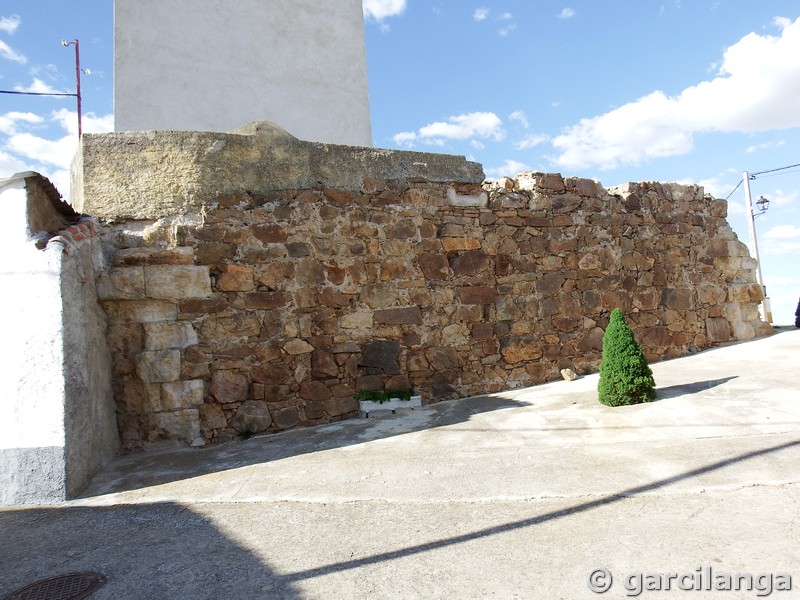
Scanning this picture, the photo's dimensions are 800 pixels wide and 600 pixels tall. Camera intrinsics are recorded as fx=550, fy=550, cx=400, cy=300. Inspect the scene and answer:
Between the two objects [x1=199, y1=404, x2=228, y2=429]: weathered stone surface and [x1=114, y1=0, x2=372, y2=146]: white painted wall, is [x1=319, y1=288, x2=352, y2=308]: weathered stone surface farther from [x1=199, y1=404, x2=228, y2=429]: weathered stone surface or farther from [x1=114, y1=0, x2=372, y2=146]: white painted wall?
[x1=114, y1=0, x2=372, y2=146]: white painted wall

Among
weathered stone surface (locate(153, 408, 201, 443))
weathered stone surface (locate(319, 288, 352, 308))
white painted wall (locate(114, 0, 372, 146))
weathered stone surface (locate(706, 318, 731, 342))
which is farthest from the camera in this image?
white painted wall (locate(114, 0, 372, 146))

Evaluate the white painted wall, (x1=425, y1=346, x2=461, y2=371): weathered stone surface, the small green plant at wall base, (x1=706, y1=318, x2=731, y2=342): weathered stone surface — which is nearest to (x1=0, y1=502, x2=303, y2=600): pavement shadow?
the small green plant at wall base

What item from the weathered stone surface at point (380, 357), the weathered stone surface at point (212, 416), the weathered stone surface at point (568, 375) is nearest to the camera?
the weathered stone surface at point (212, 416)

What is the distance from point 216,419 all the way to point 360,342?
1.49 metres

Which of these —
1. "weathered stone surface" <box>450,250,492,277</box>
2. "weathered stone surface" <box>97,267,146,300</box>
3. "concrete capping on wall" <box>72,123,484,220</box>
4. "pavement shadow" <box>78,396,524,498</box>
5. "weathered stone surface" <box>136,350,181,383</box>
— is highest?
"concrete capping on wall" <box>72,123,484,220</box>

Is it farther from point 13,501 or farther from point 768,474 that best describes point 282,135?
point 768,474

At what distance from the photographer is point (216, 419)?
4.85 m

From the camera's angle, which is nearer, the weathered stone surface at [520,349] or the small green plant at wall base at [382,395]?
the small green plant at wall base at [382,395]

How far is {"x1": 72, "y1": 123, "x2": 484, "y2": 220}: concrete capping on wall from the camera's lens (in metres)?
Answer: 4.77

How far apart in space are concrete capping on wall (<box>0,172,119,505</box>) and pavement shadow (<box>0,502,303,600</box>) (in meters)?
0.24

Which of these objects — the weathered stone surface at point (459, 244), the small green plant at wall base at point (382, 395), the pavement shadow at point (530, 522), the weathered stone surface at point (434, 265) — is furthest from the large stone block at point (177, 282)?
the pavement shadow at point (530, 522)

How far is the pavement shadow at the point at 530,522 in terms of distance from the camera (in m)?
2.37

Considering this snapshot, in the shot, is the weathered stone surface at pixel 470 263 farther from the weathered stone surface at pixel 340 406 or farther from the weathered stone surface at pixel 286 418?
the weathered stone surface at pixel 286 418

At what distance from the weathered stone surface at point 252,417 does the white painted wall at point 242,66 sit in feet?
18.7
